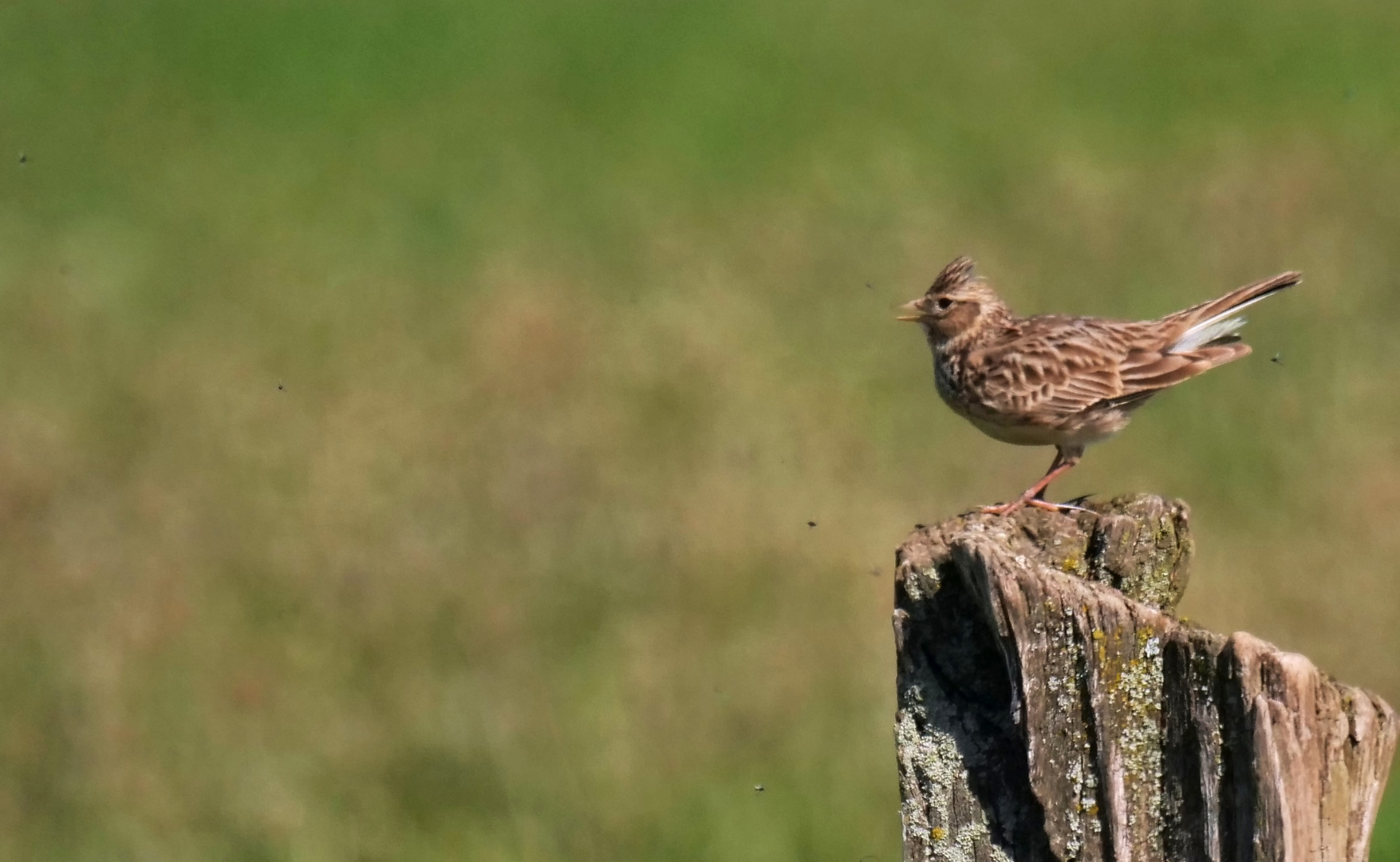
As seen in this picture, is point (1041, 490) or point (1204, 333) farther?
point (1204, 333)

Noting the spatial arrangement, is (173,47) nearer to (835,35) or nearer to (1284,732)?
(835,35)

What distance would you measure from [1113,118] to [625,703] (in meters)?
11.3

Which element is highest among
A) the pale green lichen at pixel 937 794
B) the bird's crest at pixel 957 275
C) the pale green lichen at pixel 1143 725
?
the bird's crest at pixel 957 275

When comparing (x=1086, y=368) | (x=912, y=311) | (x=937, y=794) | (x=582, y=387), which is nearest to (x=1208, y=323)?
(x=1086, y=368)

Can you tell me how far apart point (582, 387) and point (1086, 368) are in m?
4.98

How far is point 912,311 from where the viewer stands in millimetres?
8148

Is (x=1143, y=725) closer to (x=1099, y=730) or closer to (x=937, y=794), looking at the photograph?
A: (x=1099, y=730)

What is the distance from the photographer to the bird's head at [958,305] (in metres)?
7.87

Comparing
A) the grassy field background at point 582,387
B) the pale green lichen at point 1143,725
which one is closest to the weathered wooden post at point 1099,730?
the pale green lichen at point 1143,725

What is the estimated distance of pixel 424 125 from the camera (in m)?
18.1

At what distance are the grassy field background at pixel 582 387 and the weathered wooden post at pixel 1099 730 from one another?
3.33 meters

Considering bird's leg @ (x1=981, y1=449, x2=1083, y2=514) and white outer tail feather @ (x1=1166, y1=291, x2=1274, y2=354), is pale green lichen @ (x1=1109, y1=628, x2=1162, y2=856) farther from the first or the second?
white outer tail feather @ (x1=1166, y1=291, x2=1274, y2=354)

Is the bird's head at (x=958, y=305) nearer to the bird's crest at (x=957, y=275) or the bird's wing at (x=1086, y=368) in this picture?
the bird's crest at (x=957, y=275)

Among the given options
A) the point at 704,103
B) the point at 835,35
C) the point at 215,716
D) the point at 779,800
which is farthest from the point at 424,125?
the point at 779,800
